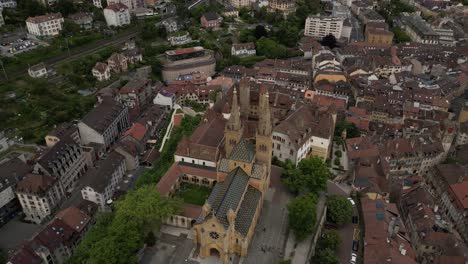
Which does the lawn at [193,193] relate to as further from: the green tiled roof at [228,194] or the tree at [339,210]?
the tree at [339,210]

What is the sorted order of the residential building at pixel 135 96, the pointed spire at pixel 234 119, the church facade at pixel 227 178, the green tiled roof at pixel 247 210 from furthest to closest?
the residential building at pixel 135 96 < the pointed spire at pixel 234 119 < the green tiled roof at pixel 247 210 < the church facade at pixel 227 178

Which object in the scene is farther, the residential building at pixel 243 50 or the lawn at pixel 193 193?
the residential building at pixel 243 50

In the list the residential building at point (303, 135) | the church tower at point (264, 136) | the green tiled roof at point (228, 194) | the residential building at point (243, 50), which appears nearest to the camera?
the green tiled roof at point (228, 194)

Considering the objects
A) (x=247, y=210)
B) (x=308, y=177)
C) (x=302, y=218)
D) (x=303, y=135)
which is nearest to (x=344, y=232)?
(x=308, y=177)

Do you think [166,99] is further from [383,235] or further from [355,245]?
[383,235]

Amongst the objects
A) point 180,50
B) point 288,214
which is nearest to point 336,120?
point 288,214

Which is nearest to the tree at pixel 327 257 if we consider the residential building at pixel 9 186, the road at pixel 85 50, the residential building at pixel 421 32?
the residential building at pixel 9 186

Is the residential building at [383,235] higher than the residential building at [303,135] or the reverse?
the reverse
